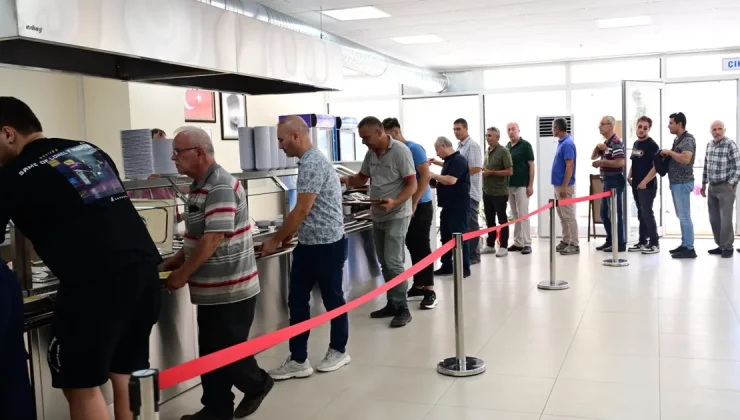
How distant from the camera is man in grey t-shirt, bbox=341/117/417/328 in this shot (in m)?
4.89

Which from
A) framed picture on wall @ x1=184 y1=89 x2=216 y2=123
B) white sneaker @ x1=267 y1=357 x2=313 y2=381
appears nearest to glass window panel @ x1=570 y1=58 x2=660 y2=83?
framed picture on wall @ x1=184 y1=89 x2=216 y2=123

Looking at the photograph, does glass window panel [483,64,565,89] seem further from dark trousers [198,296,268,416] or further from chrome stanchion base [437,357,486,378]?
dark trousers [198,296,268,416]

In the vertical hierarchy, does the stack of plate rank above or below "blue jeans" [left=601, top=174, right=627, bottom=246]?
above

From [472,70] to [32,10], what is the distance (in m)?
10.3

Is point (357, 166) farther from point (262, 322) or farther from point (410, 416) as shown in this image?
point (410, 416)

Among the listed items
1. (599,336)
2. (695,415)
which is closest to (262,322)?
(599,336)

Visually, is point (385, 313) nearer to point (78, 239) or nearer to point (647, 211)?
point (78, 239)

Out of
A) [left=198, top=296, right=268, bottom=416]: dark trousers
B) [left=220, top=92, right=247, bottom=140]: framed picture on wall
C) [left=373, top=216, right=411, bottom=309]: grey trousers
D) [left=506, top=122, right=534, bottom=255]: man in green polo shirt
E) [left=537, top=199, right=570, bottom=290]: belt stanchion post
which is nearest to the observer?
[left=198, top=296, right=268, bottom=416]: dark trousers

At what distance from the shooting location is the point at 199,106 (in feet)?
26.7

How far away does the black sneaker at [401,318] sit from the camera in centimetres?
509

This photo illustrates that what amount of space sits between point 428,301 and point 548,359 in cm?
160

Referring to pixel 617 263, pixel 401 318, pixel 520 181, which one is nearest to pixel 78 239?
pixel 401 318

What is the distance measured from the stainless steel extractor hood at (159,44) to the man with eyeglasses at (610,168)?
172 inches

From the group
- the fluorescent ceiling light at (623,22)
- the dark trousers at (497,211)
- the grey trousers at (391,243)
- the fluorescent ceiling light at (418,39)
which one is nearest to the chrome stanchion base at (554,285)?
the grey trousers at (391,243)
